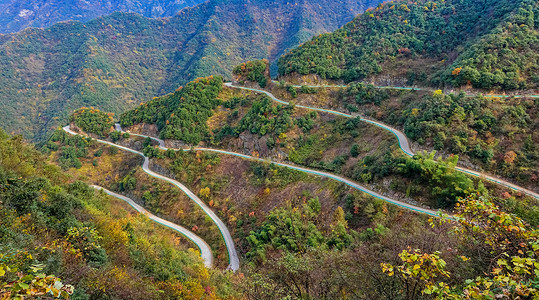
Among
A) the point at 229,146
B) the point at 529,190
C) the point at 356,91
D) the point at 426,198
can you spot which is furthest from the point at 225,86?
the point at 529,190

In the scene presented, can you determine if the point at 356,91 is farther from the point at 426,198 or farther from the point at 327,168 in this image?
the point at 426,198

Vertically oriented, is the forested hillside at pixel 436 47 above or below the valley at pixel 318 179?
above

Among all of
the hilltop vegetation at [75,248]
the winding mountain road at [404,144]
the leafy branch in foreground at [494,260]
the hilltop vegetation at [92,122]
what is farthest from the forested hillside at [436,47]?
the hilltop vegetation at [92,122]

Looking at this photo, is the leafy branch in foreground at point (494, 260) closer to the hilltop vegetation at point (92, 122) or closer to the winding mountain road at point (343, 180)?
the winding mountain road at point (343, 180)

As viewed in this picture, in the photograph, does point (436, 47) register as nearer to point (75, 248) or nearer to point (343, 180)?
point (343, 180)

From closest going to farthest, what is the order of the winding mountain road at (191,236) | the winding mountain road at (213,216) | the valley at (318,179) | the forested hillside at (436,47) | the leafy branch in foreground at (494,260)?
1. the leafy branch in foreground at (494,260)
2. the valley at (318,179)
3. the winding mountain road at (213,216)
4. the winding mountain road at (191,236)
5. the forested hillside at (436,47)

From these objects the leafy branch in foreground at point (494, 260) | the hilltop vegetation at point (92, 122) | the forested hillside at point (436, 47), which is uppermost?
the forested hillside at point (436, 47)

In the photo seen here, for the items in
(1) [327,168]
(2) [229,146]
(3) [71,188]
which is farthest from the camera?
(2) [229,146]

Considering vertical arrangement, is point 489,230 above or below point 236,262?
above

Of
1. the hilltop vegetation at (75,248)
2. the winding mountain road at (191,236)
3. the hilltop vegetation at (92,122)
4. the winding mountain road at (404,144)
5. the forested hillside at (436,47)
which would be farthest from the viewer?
the hilltop vegetation at (92,122)
